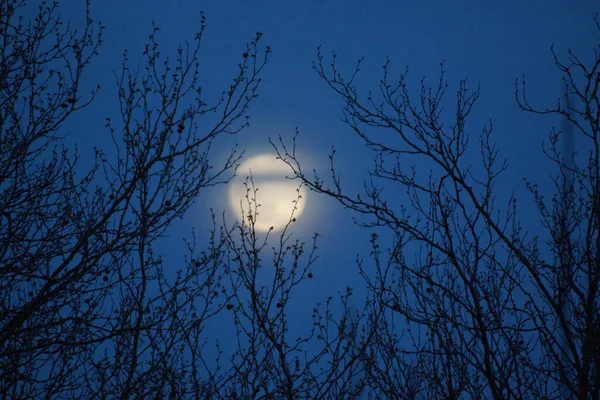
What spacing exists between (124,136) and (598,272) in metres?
Answer: 4.08

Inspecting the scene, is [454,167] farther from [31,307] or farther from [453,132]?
[31,307]

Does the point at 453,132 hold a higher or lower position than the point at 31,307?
higher

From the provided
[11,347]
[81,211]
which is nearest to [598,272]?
[81,211]

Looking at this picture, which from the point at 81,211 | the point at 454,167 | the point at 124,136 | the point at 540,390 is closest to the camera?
the point at 454,167

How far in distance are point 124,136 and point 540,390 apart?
5.05m

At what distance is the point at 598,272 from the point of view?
3258 mm

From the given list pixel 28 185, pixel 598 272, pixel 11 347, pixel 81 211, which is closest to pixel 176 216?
pixel 81 211

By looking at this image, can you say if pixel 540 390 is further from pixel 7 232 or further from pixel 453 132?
pixel 7 232

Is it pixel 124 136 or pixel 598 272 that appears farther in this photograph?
pixel 124 136

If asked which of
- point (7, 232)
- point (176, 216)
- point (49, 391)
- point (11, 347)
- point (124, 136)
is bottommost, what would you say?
point (49, 391)

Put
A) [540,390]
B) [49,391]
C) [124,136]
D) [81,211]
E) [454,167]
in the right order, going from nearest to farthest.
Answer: [454,167], [49,391], [81,211], [124,136], [540,390]

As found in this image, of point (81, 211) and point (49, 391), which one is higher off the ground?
point (81, 211)

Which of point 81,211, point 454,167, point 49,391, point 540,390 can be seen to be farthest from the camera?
point 540,390

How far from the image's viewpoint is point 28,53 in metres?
4.25
